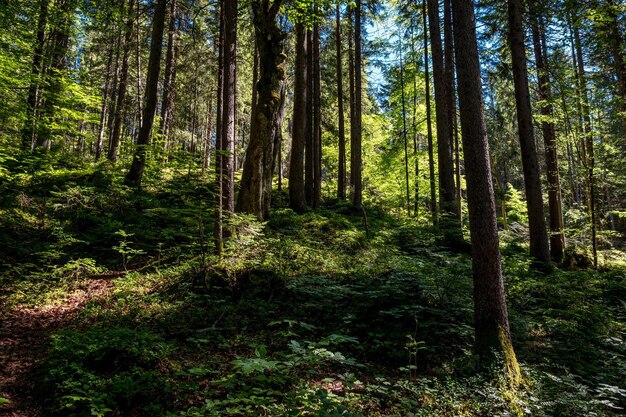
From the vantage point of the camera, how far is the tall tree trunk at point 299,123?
14.0 m

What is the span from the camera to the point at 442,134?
13.8 metres

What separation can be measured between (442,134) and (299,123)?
5752 millimetres

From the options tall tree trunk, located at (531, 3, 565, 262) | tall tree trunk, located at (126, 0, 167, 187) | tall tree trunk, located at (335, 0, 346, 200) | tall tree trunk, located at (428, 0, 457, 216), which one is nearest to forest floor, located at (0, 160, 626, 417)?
tall tree trunk, located at (126, 0, 167, 187)

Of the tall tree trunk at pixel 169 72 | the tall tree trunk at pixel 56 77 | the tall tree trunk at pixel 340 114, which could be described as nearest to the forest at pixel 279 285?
the tall tree trunk at pixel 56 77

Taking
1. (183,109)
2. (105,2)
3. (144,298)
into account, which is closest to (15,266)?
(144,298)

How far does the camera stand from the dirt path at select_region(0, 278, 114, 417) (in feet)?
11.4

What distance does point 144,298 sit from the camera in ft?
20.7

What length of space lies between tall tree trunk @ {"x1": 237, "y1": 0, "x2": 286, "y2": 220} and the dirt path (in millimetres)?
4163

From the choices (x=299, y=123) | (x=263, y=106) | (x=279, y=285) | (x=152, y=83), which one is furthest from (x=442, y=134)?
(x=152, y=83)

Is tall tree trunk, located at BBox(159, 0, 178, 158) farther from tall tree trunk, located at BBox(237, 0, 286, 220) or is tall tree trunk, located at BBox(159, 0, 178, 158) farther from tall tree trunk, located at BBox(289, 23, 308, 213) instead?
tall tree trunk, located at BBox(237, 0, 286, 220)

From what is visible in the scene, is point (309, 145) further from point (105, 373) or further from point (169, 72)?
point (105, 373)

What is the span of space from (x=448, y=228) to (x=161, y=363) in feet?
35.1

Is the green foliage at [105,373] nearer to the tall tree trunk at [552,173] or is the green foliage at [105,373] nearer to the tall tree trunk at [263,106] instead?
the tall tree trunk at [263,106]

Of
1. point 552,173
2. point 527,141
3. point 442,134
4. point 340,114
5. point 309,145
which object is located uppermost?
point 340,114
